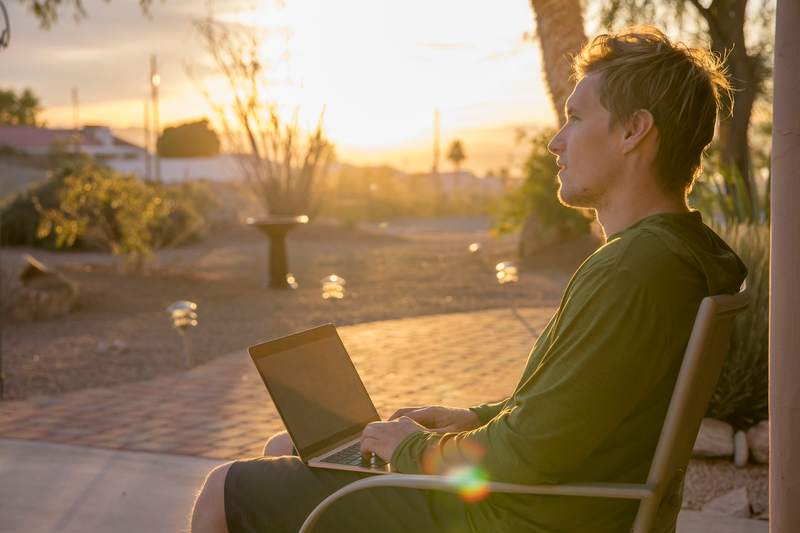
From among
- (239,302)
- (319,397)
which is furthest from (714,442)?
(239,302)

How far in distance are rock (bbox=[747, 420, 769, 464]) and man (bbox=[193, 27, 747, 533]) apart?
289 cm

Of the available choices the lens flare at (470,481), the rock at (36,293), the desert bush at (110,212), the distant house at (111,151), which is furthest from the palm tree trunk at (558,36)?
the distant house at (111,151)

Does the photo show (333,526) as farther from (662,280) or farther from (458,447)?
(662,280)

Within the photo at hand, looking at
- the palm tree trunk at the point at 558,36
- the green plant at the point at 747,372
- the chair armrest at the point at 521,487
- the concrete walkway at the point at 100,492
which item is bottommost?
the concrete walkway at the point at 100,492

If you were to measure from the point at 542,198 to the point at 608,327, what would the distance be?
15.6 meters

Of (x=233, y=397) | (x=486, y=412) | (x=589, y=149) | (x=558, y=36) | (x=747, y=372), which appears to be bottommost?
(x=233, y=397)

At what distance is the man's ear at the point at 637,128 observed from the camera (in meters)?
2.01

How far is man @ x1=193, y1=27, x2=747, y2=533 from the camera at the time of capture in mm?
1903

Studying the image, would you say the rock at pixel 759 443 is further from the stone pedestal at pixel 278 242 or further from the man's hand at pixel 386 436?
the stone pedestal at pixel 278 242

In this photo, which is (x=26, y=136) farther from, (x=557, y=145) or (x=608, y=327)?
(x=608, y=327)

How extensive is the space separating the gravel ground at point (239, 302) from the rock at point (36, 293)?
0.61ft

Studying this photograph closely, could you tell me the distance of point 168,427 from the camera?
5.64m

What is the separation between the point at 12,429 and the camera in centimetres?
562

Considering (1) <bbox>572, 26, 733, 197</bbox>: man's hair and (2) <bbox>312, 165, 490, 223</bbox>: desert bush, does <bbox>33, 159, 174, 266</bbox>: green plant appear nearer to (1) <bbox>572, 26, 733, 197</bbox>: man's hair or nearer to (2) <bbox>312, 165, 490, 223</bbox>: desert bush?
(1) <bbox>572, 26, 733, 197</bbox>: man's hair
